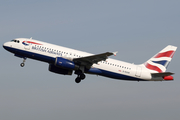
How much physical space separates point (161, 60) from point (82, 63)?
1282cm

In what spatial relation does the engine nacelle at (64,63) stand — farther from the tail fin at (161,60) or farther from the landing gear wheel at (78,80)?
the tail fin at (161,60)

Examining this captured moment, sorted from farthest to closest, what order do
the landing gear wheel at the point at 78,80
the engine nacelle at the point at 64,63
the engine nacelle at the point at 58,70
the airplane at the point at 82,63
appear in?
the engine nacelle at the point at 58,70 → the landing gear wheel at the point at 78,80 → the airplane at the point at 82,63 → the engine nacelle at the point at 64,63

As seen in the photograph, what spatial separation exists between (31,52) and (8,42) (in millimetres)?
3617

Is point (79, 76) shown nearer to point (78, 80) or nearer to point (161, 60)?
point (78, 80)

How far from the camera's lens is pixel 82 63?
41531 millimetres

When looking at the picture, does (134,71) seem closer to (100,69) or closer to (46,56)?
(100,69)

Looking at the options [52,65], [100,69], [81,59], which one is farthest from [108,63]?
[52,65]

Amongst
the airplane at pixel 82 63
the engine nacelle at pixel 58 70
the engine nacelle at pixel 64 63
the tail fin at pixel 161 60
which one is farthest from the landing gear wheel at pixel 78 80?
the tail fin at pixel 161 60

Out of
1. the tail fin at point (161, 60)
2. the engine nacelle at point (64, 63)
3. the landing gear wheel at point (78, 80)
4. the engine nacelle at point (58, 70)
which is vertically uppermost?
the tail fin at point (161, 60)

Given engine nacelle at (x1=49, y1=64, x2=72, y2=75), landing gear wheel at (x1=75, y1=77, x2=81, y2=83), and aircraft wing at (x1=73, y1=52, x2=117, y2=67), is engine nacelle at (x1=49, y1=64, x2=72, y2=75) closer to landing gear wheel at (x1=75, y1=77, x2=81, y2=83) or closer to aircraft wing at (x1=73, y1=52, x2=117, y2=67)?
landing gear wheel at (x1=75, y1=77, x2=81, y2=83)

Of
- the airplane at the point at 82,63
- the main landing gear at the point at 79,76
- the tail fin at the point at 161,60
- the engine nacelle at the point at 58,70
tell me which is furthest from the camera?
the tail fin at the point at 161,60

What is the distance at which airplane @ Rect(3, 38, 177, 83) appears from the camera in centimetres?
4062

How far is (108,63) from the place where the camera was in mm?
42688

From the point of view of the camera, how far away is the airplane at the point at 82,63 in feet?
133
